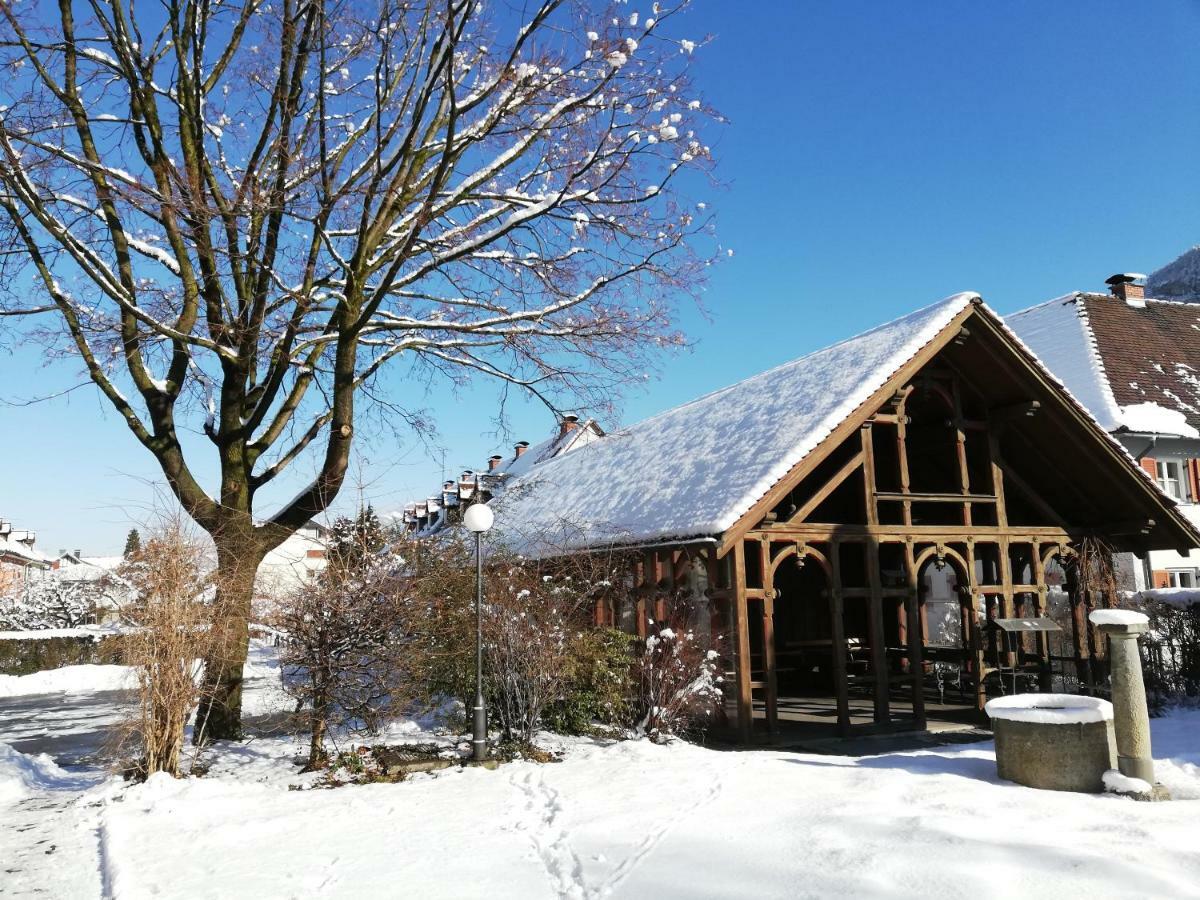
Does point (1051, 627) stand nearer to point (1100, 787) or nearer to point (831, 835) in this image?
point (1100, 787)

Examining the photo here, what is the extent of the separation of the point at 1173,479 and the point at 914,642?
15.8 metres

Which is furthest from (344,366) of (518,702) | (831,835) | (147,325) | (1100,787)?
(1100,787)

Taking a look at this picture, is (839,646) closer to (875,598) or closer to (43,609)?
(875,598)

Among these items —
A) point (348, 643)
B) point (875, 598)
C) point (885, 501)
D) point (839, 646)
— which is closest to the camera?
point (348, 643)

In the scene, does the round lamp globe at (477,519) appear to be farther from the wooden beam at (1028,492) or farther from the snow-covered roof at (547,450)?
the snow-covered roof at (547,450)

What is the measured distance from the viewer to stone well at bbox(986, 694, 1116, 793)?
339 inches

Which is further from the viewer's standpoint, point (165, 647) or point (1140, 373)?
point (1140, 373)

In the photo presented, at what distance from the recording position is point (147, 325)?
1136cm

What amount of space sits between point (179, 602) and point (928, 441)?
12095mm

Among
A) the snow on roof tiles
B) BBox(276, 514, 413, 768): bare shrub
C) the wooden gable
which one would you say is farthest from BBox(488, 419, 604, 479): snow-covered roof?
BBox(276, 514, 413, 768): bare shrub

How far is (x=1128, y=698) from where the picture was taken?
28.5 feet

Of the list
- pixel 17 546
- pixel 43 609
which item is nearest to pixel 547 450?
pixel 43 609

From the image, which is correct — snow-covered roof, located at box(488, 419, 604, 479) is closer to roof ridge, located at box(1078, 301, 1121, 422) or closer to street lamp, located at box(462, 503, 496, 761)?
roof ridge, located at box(1078, 301, 1121, 422)

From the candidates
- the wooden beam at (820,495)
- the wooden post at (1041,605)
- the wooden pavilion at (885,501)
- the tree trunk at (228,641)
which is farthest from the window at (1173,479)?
the tree trunk at (228,641)
